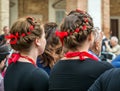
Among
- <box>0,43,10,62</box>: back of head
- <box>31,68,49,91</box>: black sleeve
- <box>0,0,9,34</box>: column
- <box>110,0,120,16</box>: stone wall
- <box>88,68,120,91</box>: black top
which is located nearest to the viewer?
<box>88,68,120,91</box>: black top

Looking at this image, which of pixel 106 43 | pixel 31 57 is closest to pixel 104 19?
pixel 106 43

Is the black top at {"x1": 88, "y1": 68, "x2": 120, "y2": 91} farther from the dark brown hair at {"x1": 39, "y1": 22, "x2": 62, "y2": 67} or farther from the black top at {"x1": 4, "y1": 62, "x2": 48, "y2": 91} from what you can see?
the dark brown hair at {"x1": 39, "y1": 22, "x2": 62, "y2": 67}

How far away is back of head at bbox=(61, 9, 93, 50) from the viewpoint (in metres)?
2.62

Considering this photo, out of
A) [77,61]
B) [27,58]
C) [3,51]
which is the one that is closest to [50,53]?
[3,51]

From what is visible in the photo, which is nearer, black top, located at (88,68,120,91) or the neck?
black top, located at (88,68,120,91)

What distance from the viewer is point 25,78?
2820mm

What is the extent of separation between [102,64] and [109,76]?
0.47 meters

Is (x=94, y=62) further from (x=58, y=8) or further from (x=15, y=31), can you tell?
(x=58, y=8)

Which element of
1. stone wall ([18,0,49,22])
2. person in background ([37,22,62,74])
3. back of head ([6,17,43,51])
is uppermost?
stone wall ([18,0,49,22])

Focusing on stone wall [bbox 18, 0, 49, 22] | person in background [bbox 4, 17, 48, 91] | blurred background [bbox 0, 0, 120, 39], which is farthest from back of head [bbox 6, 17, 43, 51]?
stone wall [bbox 18, 0, 49, 22]

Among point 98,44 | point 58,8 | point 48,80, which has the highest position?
point 58,8

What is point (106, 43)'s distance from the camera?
10.2m

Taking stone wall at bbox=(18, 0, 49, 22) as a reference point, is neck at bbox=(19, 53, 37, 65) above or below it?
below

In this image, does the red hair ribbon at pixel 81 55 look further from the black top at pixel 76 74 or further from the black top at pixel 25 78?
the black top at pixel 25 78
